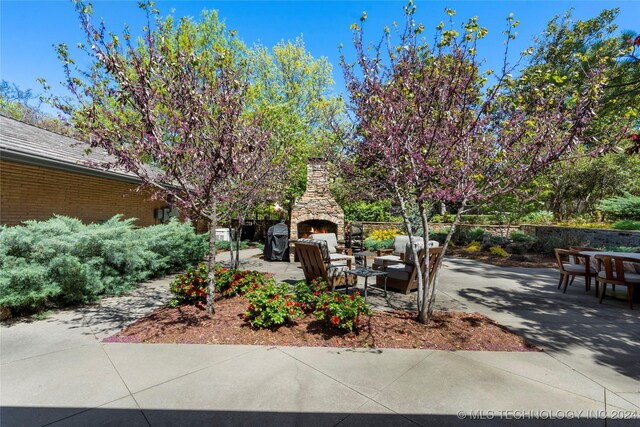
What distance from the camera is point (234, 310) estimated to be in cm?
509

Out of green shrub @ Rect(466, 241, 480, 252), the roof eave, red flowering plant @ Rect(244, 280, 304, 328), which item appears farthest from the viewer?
green shrub @ Rect(466, 241, 480, 252)

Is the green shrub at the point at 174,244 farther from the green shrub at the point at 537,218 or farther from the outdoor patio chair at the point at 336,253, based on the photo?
the green shrub at the point at 537,218

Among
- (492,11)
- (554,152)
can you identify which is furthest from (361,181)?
(492,11)

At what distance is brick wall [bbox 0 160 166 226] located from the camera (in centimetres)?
673

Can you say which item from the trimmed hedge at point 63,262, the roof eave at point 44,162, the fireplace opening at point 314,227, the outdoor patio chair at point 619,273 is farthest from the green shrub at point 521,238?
the roof eave at point 44,162

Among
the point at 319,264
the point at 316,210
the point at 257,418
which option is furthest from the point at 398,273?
the point at 316,210

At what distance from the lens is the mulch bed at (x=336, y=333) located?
3.95m

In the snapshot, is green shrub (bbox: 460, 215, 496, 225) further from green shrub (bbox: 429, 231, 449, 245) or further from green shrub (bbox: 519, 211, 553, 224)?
green shrub (bbox: 429, 231, 449, 245)

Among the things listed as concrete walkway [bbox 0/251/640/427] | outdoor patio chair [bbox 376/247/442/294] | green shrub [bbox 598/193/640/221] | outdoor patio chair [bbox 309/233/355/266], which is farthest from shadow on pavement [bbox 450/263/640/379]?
green shrub [bbox 598/193/640/221]

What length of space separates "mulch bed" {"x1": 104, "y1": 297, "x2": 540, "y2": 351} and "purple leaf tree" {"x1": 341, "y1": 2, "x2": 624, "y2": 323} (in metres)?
0.47

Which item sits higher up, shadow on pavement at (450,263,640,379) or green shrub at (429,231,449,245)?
green shrub at (429,231,449,245)

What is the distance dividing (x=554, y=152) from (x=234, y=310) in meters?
5.13

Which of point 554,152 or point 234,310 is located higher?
point 554,152

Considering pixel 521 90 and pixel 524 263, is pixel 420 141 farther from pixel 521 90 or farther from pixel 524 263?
pixel 524 263
